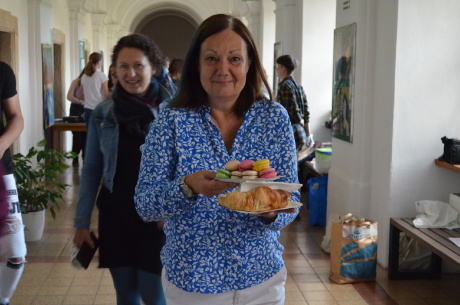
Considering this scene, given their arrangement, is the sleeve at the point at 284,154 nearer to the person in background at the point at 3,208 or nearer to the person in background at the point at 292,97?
the person in background at the point at 3,208

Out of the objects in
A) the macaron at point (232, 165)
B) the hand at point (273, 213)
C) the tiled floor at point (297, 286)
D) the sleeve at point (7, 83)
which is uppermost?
the sleeve at point (7, 83)

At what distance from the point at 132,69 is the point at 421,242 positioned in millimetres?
2785

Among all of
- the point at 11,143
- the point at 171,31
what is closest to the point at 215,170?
the point at 11,143

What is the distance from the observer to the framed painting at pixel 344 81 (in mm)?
6148

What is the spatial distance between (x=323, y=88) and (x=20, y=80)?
4.36 metres

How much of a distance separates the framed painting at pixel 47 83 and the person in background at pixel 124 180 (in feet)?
25.0

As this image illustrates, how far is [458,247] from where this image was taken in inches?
176

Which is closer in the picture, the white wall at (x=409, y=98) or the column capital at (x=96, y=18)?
the white wall at (x=409, y=98)

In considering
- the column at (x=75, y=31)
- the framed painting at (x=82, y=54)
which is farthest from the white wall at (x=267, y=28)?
the framed painting at (x=82, y=54)

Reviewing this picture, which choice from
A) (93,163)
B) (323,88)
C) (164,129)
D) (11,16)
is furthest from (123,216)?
(323,88)

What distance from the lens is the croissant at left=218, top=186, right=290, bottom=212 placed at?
6.24ft

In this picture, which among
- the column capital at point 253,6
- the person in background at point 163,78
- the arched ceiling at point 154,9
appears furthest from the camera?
the arched ceiling at point 154,9

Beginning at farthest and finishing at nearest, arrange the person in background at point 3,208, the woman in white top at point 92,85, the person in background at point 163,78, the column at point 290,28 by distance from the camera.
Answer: the woman in white top at point 92,85 < the column at point 290,28 < the person in background at point 163,78 < the person in background at point 3,208

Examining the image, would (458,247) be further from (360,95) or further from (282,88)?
(282,88)
